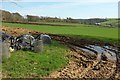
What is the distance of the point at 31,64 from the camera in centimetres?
1341

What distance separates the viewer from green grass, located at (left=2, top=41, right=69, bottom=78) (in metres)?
11.8

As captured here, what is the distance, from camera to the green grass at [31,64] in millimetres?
11836

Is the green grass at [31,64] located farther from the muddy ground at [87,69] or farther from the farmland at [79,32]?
the farmland at [79,32]

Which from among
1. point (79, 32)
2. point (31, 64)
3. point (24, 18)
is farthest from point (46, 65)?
point (24, 18)

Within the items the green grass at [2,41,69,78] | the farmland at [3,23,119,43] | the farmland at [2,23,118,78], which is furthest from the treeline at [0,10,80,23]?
the green grass at [2,41,69,78]

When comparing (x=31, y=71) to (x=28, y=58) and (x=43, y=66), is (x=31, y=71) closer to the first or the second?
(x=43, y=66)

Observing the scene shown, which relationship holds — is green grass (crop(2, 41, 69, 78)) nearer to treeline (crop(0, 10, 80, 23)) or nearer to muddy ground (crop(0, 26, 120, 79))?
muddy ground (crop(0, 26, 120, 79))

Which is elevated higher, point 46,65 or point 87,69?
point 46,65

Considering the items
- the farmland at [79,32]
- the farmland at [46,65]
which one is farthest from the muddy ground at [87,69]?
the farmland at [79,32]

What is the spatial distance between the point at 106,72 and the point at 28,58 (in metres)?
3.56

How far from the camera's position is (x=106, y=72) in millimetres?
13859

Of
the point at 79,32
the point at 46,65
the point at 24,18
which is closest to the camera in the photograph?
the point at 46,65

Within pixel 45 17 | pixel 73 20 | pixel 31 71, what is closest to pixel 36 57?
pixel 31 71

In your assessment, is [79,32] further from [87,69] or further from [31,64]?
[31,64]
